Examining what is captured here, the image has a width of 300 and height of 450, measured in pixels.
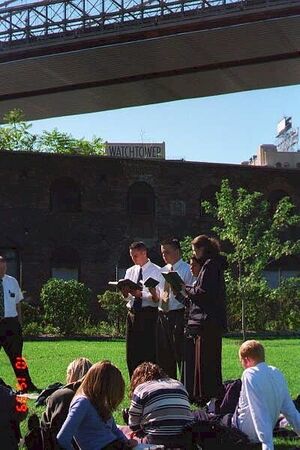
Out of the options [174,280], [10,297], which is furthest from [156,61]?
[174,280]

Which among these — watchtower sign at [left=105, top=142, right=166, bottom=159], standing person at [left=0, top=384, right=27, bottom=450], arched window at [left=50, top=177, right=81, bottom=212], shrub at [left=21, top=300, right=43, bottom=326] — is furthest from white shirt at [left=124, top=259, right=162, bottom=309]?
watchtower sign at [left=105, top=142, right=166, bottom=159]

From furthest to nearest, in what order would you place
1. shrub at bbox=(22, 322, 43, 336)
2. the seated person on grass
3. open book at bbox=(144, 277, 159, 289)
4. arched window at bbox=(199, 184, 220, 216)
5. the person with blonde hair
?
1. arched window at bbox=(199, 184, 220, 216)
2. shrub at bbox=(22, 322, 43, 336)
3. open book at bbox=(144, 277, 159, 289)
4. the seated person on grass
5. the person with blonde hair

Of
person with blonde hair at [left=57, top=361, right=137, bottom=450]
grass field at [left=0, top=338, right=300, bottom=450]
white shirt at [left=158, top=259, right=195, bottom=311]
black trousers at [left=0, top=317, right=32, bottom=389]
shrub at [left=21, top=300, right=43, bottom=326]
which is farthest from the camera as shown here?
shrub at [left=21, top=300, right=43, bottom=326]

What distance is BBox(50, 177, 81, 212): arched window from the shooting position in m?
27.2

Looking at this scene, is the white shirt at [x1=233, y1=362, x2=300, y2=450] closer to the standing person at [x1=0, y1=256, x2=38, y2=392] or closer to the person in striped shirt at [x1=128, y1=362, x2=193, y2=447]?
the person in striped shirt at [x1=128, y1=362, x2=193, y2=447]

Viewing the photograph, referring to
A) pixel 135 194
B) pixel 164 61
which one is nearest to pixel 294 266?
pixel 135 194

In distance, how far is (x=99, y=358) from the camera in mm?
14625

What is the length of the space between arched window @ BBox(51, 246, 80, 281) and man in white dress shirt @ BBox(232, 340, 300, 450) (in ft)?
70.5

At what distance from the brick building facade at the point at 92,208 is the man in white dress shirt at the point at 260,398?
20.5 metres

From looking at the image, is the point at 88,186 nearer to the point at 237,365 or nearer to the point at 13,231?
the point at 13,231

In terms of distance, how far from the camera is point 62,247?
27266 mm

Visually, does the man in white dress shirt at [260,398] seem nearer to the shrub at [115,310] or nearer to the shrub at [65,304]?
the shrub at [115,310]

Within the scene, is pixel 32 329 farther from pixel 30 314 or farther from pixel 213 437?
pixel 213 437

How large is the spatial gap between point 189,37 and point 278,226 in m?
29.9
